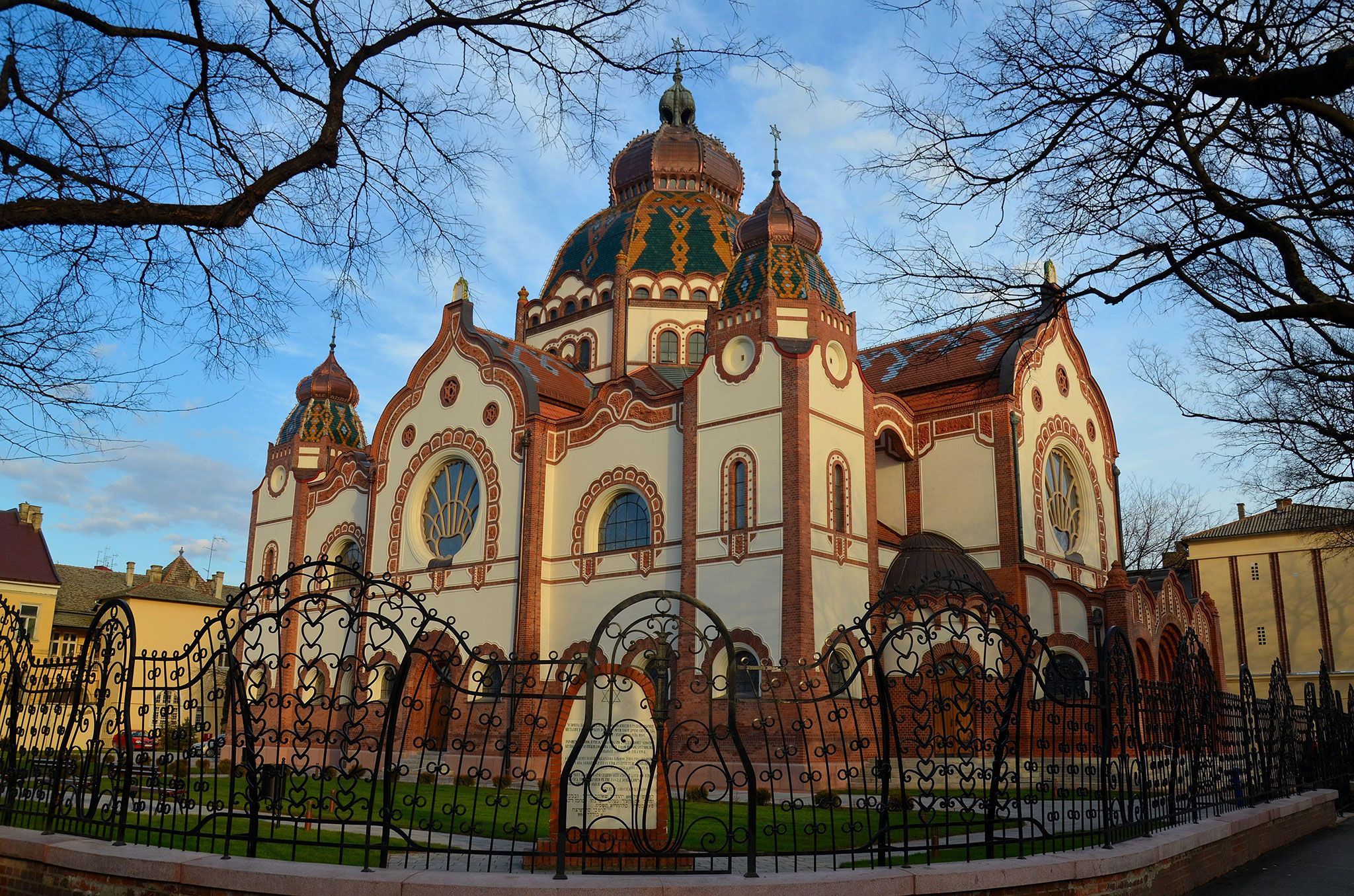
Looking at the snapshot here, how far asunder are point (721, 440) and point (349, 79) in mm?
14801

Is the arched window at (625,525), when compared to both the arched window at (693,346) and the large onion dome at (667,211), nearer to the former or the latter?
the arched window at (693,346)

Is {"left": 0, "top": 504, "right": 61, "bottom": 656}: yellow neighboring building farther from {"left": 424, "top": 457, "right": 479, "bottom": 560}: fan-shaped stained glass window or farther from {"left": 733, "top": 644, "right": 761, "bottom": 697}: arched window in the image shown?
{"left": 733, "top": 644, "right": 761, "bottom": 697}: arched window

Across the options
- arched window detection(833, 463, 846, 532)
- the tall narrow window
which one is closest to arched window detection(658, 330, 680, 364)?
the tall narrow window

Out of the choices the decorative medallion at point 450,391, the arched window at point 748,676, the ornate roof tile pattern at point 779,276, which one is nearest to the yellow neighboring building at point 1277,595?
the ornate roof tile pattern at point 779,276

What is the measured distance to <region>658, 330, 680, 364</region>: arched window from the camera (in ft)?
105

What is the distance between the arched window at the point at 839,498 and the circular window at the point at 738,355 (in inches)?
110

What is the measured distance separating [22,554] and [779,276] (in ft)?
107

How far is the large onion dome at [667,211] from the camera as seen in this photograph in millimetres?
32906

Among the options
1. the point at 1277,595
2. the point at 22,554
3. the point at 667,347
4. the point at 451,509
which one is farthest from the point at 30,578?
the point at 1277,595

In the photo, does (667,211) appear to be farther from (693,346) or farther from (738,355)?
(738,355)

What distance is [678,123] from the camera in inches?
1507

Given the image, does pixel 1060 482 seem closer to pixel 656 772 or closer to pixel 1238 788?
pixel 1238 788

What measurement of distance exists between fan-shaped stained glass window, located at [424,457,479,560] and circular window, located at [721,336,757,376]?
8.02 m

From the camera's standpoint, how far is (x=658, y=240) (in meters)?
33.2
